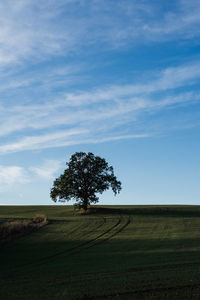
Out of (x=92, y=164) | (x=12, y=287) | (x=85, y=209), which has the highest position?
(x=92, y=164)

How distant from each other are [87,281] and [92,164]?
52.8 m

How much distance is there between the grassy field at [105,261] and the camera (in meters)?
14.3

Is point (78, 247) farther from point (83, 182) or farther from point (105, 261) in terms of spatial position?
point (83, 182)

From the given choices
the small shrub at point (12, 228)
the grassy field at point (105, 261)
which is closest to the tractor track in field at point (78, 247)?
the grassy field at point (105, 261)

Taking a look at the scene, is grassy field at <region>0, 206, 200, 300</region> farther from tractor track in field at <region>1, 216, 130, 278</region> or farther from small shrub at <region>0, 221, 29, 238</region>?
small shrub at <region>0, 221, 29, 238</region>

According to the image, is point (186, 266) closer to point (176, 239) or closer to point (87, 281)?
point (87, 281)

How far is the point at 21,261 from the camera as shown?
28266 millimetres

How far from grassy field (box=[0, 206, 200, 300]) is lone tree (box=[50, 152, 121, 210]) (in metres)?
16.9

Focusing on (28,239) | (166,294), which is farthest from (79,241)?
(166,294)

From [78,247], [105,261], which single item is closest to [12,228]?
[78,247]

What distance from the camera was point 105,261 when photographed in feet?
80.3

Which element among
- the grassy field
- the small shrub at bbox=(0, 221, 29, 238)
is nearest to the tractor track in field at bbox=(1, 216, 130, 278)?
the grassy field

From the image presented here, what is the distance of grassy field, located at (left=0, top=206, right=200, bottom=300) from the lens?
47.0 ft

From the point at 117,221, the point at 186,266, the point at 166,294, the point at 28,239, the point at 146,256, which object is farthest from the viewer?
the point at 117,221
